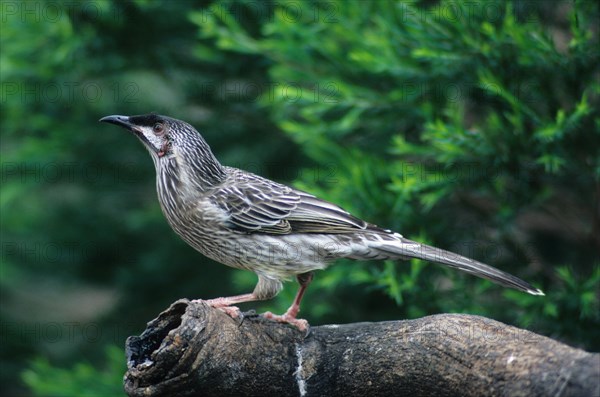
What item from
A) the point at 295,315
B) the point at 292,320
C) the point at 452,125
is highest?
the point at 452,125

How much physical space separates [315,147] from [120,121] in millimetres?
1959

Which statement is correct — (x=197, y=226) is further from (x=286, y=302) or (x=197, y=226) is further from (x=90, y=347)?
(x=90, y=347)

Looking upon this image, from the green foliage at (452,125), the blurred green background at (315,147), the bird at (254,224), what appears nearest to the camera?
the bird at (254,224)

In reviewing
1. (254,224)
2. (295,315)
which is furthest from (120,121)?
(295,315)

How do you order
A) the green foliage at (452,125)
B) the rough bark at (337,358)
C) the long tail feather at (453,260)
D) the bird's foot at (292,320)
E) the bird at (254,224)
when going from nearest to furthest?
1. the rough bark at (337,358)
2. the bird's foot at (292,320)
3. the long tail feather at (453,260)
4. the bird at (254,224)
5. the green foliage at (452,125)

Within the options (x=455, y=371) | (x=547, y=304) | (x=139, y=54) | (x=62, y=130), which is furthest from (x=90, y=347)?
(x=455, y=371)

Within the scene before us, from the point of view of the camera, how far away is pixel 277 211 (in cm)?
483

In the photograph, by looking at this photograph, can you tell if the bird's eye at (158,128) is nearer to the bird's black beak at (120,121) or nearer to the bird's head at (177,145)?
the bird's head at (177,145)

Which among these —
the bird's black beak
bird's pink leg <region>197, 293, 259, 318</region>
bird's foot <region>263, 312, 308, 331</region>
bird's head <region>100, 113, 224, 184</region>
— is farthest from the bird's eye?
bird's foot <region>263, 312, 308, 331</region>

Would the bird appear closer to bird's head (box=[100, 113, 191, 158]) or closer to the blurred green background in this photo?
bird's head (box=[100, 113, 191, 158])

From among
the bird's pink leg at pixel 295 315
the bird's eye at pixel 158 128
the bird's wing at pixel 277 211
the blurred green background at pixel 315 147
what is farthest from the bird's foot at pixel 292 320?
the bird's eye at pixel 158 128

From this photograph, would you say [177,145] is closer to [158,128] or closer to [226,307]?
[158,128]

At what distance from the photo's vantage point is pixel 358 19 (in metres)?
6.12

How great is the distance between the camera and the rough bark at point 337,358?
3336 mm
